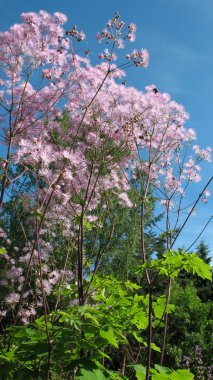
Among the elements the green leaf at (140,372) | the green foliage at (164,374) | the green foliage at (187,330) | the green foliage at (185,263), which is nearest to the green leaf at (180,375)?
the green foliage at (164,374)

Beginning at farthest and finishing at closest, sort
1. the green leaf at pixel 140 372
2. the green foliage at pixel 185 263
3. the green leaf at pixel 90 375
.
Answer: the green leaf at pixel 140 372 < the green foliage at pixel 185 263 < the green leaf at pixel 90 375

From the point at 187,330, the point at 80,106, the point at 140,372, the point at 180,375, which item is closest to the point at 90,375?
the point at 140,372

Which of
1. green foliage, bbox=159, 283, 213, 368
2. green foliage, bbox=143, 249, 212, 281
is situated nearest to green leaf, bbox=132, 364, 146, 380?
green foliage, bbox=143, 249, 212, 281

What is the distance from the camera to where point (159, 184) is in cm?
585

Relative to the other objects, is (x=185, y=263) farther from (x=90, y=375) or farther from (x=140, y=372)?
(x=90, y=375)

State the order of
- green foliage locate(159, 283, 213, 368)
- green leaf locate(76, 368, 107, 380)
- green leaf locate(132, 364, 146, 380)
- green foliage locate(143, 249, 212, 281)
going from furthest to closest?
green foliage locate(159, 283, 213, 368)
green leaf locate(132, 364, 146, 380)
green foliage locate(143, 249, 212, 281)
green leaf locate(76, 368, 107, 380)

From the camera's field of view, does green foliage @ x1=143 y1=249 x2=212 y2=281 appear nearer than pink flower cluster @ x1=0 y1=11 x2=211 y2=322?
Yes

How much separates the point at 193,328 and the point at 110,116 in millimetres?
13067

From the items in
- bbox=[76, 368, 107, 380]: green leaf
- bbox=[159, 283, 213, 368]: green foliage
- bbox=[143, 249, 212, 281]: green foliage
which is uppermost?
bbox=[159, 283, 213, 368]: green foliage

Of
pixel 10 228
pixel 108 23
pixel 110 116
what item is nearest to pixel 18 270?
pixel 110 116

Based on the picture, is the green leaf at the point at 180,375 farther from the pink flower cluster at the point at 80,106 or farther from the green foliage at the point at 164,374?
the pink flower cluster at the point at 80,106

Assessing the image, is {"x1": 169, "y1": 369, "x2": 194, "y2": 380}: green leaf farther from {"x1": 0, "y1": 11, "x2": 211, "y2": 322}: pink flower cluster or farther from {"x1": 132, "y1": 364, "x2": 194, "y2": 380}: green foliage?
{"x1": 0, "y1": 11, "x2": 211, "y2": 322}: pink flower cluster

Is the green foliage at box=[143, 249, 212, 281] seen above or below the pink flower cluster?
below

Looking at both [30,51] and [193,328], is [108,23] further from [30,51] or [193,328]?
[193,328]
